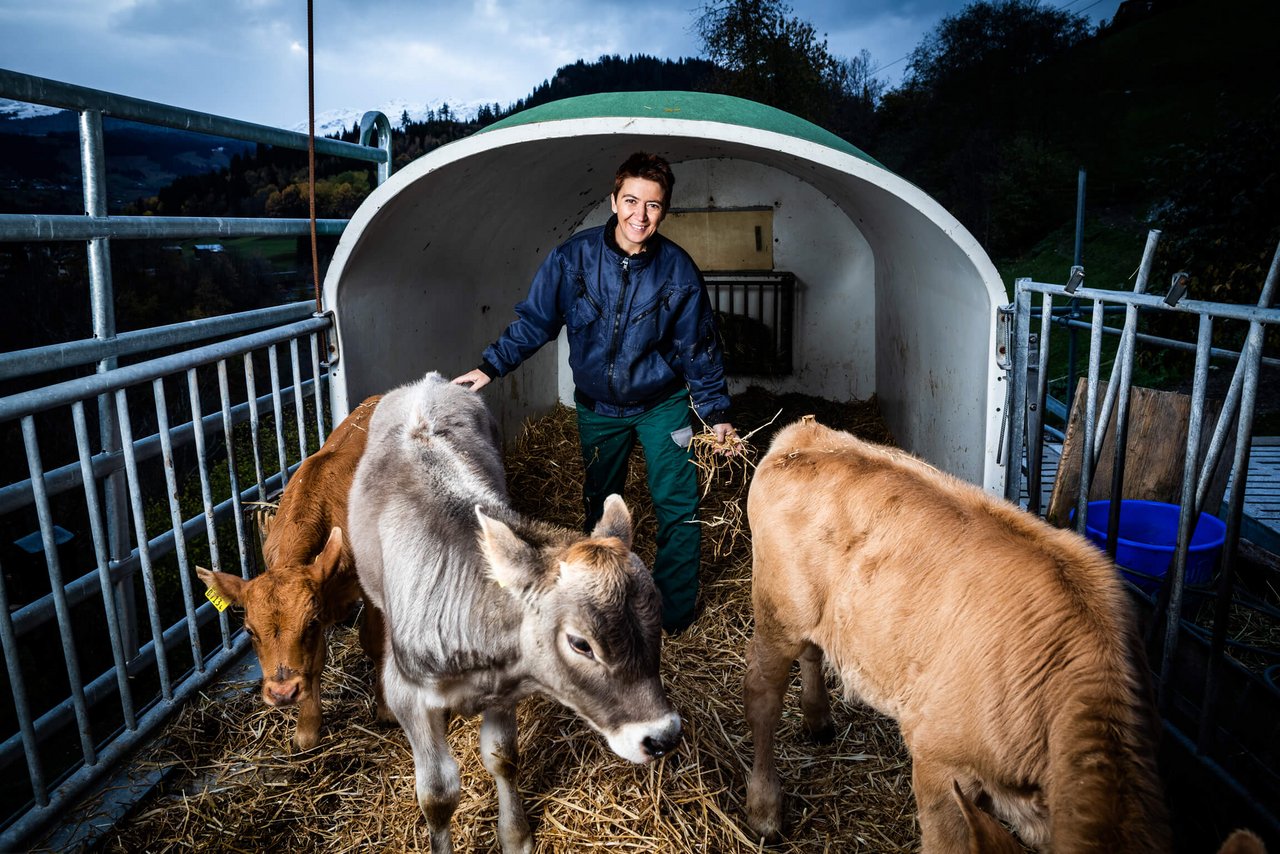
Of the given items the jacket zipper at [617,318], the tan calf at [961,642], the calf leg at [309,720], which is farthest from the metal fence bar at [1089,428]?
the calf leg at [309,720]

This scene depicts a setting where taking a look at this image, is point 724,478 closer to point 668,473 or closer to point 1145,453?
point 668,473

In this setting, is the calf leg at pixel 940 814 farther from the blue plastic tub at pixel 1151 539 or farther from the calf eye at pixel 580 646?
the blue plastic tub at pixel 1151 539

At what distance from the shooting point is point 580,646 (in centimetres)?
258

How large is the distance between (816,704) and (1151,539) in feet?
7.06

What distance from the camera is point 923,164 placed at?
103 feet

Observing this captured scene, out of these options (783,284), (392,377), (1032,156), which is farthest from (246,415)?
(1032,156)

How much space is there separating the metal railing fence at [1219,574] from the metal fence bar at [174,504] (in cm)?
417

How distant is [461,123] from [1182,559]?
16.9 meters

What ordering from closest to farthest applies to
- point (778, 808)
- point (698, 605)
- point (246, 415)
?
point (778, 808), point (246, 415), point (698, 605)

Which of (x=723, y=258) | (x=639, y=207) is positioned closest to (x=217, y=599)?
(x=639, y=207)

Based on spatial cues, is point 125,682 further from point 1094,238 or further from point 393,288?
point 1094,238

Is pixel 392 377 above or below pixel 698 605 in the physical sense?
above

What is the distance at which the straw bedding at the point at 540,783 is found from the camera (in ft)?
10.8

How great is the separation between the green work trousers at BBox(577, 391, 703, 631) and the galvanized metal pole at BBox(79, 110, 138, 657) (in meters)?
2.34
